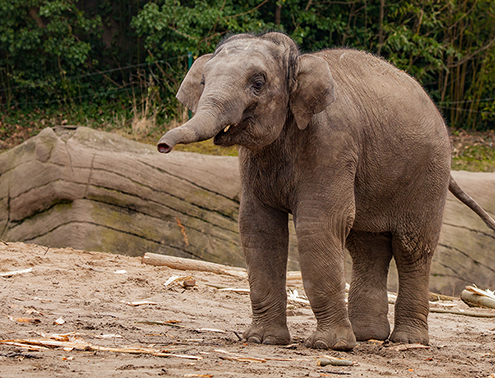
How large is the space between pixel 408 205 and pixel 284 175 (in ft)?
4.04

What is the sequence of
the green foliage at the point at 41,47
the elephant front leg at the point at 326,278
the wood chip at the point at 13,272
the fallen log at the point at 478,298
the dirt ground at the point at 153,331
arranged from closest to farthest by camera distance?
the dirt ground at the point at 153,331
the elephant front leg at the point at 326,278
the wood chip at the point at 13,272
the fallen log at the point at 478,298
the green foliage at the point at 41,47

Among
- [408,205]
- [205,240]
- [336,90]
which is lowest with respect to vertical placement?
[205,240]

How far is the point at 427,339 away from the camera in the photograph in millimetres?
5480

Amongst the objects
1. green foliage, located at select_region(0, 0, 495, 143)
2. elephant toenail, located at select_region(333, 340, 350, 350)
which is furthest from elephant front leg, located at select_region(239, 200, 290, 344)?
green foliage, located at select_region(0, 0, 495, 143)

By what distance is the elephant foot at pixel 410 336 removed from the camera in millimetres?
5414

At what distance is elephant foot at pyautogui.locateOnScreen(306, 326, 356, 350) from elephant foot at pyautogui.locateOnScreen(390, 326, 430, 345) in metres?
0.99

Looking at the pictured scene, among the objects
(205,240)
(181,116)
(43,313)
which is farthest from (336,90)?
(181,116)

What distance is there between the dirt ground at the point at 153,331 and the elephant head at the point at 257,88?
1286 mm

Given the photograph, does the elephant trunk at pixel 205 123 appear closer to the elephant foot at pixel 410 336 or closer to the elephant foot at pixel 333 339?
the elephant foot at pixel 333 339

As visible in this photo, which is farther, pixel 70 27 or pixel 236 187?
pixel 70 27

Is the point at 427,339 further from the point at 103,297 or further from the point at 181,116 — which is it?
the point at 181,116

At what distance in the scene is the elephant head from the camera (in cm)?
398

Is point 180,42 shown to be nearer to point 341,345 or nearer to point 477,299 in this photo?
point 477,299

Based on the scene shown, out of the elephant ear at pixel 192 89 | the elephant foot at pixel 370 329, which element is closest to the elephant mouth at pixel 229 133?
the elephant ear at pixel 192 89
